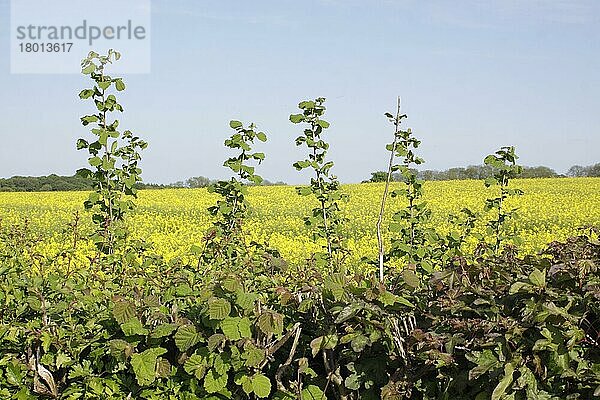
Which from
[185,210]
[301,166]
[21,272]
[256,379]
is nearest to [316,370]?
[256,379]

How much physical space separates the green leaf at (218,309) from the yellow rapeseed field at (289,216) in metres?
5.51

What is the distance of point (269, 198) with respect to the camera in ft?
67.6

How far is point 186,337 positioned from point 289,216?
42.4 feet

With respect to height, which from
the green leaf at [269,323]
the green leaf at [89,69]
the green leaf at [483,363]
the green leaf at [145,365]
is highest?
the green leaf at [89,69]

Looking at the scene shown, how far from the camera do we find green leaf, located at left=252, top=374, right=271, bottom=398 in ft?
10.4

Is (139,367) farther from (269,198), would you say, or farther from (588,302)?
(269,198)

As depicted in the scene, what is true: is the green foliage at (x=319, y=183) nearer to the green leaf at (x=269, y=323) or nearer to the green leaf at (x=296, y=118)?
the green leaf at (x=296, y=118)

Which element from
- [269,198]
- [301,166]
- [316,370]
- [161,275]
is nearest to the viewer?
[316,370]

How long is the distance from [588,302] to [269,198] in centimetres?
1778

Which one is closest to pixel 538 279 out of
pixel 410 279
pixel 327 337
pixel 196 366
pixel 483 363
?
pixel 483 363

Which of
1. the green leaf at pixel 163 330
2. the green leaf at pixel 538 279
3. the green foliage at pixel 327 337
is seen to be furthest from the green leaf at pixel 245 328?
the green leaf at pixel 538 279

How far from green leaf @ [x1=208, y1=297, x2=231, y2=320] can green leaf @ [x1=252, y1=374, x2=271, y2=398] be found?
314 millimetres

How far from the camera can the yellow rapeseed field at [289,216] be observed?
1145 centimetres

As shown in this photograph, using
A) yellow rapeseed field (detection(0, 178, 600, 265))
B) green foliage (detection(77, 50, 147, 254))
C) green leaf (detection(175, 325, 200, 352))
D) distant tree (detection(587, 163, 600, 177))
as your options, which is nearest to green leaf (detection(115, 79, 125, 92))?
green foliage (detection(77, 50, 147, 254))
